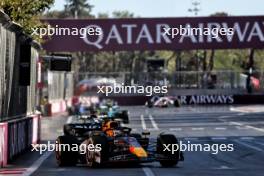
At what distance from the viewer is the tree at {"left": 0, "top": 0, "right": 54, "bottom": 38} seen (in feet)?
86.6

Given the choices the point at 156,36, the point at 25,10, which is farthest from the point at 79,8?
the point at 25,10

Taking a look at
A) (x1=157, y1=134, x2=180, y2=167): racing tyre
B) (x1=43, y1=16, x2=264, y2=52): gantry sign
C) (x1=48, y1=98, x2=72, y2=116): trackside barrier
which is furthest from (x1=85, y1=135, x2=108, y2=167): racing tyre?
(x1=48, y1=98, x2=72, y2=116): trackside barrier

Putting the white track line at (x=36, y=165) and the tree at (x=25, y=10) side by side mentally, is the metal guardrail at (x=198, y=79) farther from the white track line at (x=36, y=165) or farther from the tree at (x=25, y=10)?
the white track line at (x=36, y=165)

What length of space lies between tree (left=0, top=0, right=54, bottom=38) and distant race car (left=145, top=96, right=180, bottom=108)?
5365cm

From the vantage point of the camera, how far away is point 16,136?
982 inches

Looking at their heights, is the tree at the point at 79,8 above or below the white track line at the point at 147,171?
above

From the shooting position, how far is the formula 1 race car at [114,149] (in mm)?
20734

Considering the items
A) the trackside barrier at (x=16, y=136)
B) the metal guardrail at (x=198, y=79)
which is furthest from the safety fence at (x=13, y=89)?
the metal guardrail at (x=198, y=79)

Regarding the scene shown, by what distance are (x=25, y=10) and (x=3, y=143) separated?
6.27 metres

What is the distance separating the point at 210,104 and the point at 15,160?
60987mm

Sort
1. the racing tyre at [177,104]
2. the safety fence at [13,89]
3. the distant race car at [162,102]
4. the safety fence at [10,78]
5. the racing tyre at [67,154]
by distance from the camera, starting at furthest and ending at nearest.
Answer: the distant race car at [162,102] → the racing tyre at [177,104] → the safety fence at [10,78] → the safety fence at [13,89] → the racing tyre at [67,154]

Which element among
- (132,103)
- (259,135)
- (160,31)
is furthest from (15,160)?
(132,103)

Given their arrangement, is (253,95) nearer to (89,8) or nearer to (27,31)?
(27,31)

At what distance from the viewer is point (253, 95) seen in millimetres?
85250
